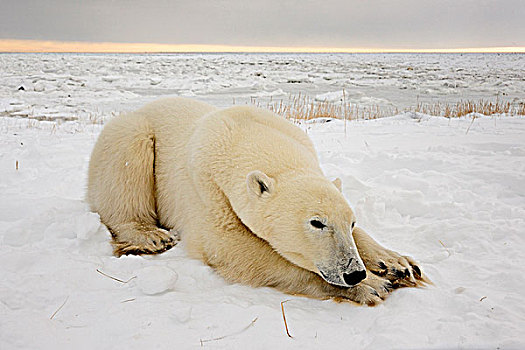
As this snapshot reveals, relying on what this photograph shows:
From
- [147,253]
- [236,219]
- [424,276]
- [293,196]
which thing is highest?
[293,196]

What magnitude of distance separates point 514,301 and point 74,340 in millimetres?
1971

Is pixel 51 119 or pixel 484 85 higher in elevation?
pixel 484 85

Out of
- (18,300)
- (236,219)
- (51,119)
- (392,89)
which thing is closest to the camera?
(18,300)

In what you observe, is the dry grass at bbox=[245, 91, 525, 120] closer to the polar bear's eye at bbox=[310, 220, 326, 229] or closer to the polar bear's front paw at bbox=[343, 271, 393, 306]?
the polar bear's front paw at bbox=[343, 271, 393, 306]

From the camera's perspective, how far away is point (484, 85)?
55.9 feet

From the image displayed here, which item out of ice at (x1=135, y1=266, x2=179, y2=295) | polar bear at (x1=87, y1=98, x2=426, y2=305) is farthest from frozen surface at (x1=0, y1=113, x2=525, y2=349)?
polar bear at (x1=87, y1=98, x2=426, y2=305)

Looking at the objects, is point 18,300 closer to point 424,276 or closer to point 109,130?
point 109,130

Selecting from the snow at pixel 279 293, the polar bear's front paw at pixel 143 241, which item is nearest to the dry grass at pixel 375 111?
the snow at pixel 279 293

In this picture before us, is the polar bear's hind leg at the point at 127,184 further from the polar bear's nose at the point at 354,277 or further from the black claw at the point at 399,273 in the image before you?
the black claw at the point at 399,273

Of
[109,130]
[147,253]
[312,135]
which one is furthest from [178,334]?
[312,135]

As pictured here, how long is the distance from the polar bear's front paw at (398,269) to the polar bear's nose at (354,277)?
393mm

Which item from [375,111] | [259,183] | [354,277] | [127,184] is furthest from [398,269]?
[375,111]

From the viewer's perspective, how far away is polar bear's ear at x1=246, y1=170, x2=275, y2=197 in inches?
79.9

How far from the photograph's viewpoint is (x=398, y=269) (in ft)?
7.14
